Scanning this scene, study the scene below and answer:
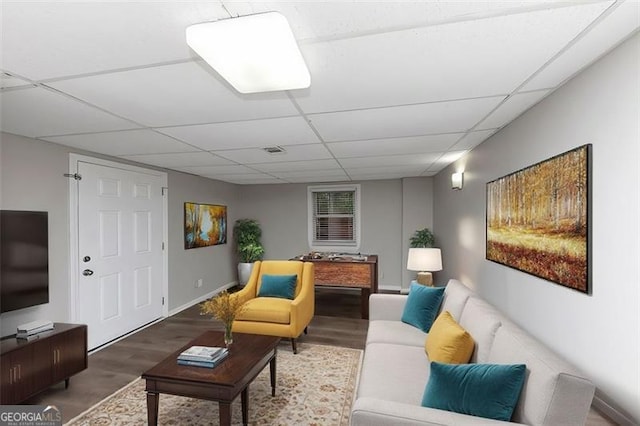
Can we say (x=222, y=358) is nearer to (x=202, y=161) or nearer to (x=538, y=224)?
(x=538, y=224)

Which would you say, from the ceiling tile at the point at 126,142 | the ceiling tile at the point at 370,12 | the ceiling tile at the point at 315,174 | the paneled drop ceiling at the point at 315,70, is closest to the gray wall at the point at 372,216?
the ceiling tile at the point at 315,174

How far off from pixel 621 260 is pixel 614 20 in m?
1.00

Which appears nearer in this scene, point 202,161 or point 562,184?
point 562,184

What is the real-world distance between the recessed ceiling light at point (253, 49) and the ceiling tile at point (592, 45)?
121 cm

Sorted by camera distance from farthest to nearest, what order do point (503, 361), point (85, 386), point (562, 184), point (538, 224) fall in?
point (85, 386)
point (538, 224)
point (562, 184)
point (503, 361)

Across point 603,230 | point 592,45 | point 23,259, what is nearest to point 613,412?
point 603,230

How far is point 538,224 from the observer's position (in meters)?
2.06

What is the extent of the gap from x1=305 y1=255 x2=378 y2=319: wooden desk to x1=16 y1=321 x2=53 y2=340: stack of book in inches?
117

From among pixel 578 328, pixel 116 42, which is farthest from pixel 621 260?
pixel 116 42

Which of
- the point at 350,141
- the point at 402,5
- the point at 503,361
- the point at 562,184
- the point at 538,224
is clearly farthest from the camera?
the point at 350,141

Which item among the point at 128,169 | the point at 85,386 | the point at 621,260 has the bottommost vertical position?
the point at 85,386

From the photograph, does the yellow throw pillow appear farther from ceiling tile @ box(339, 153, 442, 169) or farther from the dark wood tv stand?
the dark wood tv stand

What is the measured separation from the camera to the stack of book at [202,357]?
6.80ft

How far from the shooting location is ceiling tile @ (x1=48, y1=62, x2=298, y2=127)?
164 cm
